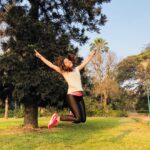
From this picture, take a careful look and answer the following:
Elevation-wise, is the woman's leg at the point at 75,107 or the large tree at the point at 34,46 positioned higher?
the large tree at the point at 34,46

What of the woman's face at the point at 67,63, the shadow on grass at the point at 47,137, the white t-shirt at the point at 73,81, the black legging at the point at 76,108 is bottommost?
the shadow on grass at the point at 47,137

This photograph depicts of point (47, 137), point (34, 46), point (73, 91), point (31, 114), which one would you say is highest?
point (34, 46)

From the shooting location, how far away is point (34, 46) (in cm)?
1764

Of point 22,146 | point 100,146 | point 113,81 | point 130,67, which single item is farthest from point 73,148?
point 130,67

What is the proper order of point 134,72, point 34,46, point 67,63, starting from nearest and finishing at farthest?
point 67,63 → point 34,46 → point 134,72

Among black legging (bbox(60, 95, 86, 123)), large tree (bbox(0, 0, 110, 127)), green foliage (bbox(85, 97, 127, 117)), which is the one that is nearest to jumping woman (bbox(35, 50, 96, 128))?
black legging (bbox(60, 95, 86, 123))

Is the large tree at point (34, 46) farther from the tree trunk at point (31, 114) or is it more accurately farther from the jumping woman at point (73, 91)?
the jumping woman at point (73, 91)

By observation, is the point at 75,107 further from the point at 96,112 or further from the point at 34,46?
the point at 96,112

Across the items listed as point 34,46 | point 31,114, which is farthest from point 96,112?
point 34,46

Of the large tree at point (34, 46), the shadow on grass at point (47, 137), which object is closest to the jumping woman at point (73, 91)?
the shadow on grass at point (47, 137)

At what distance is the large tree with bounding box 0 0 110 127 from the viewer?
1769 centimetres

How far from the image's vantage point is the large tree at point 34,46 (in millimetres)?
17688

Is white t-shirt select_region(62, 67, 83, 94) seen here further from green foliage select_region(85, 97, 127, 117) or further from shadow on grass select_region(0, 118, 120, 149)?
green foliage select_region(85, 97, 127, 117)

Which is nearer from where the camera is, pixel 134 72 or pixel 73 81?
pixel 73 81
